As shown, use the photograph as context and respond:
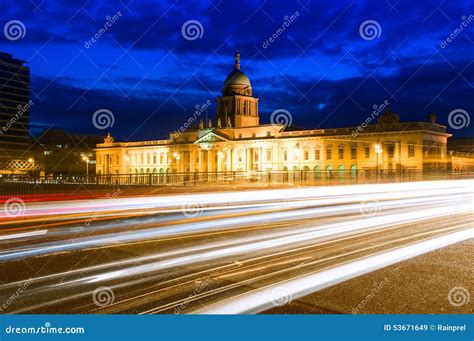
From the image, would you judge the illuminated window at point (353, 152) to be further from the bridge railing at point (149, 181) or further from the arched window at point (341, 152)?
the bridge railing at point (149, 181)

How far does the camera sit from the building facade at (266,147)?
79.9 metres

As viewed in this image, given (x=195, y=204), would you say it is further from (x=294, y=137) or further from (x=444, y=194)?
(x=294, y=137)

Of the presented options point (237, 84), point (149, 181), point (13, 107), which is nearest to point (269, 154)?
point (237, 84)

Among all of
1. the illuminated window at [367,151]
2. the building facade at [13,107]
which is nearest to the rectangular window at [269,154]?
the illuminated window at [367,151]

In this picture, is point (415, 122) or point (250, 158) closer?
point (415, 122)

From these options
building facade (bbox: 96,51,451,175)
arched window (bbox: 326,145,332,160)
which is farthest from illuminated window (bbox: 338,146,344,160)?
arched window (bbox: 326,145,332,160)

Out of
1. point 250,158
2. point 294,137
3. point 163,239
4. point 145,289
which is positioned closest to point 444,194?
point 163,239

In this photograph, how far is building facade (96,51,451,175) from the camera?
7988 cm

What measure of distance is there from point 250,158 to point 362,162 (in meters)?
23.8

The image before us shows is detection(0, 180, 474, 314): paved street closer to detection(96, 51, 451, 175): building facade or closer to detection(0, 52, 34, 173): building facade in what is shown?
detection(96, 51, 451, 175): building facade

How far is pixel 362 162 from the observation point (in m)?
86.1

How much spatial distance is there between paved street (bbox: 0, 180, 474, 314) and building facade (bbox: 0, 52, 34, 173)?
59.6 metres

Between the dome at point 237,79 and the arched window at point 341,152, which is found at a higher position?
the dome at point 237,79

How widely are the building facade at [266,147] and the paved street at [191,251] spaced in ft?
147
